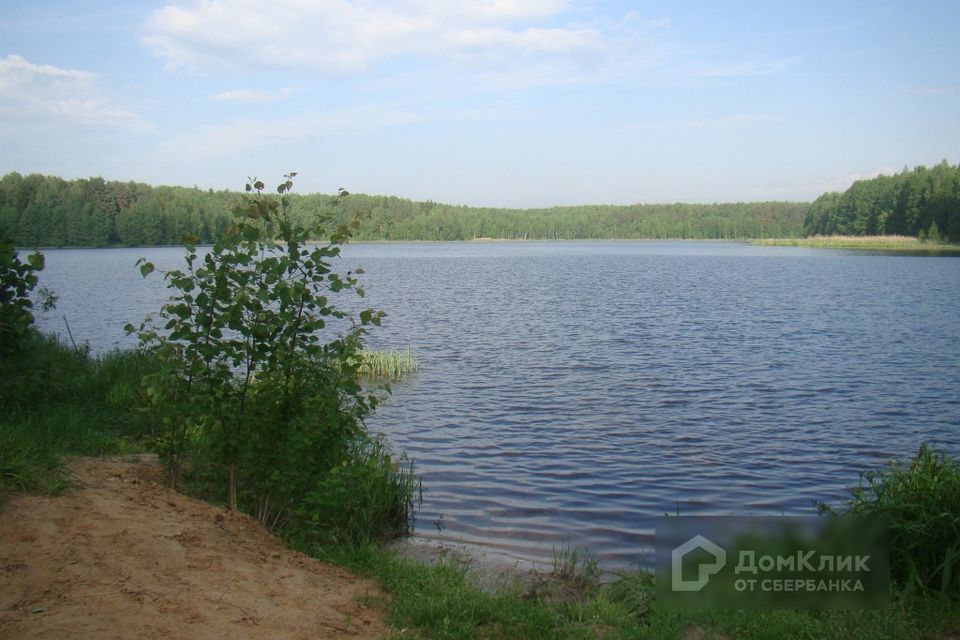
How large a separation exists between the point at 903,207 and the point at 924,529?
12497cm

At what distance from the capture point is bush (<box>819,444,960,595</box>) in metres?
5.97

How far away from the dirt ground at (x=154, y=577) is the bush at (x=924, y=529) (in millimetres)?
4175

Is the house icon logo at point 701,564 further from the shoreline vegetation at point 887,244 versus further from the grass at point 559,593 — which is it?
the shoreline vegetation at point 887,244

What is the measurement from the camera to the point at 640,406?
51.6 ft

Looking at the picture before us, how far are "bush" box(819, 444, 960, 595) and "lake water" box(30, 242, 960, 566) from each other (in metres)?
2.56

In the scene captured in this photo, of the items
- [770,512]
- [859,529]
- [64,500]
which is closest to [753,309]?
[770,512]

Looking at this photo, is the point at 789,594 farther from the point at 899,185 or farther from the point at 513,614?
the point at 899,185

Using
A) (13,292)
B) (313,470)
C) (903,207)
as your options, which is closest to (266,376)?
(313,470)

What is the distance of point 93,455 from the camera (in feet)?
25.8

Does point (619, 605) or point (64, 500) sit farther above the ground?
point (64, 500)

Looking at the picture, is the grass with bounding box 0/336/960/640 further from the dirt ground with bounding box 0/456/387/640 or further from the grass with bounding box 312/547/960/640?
the dirt ground with bounding box 0/456/387/640

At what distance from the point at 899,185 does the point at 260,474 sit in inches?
5279

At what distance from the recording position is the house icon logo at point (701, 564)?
609 cm

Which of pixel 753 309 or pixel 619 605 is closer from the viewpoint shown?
pixel 619 605
